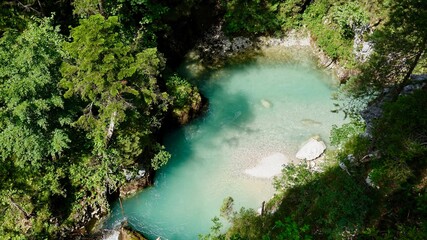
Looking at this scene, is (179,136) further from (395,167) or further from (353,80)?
(395,167)

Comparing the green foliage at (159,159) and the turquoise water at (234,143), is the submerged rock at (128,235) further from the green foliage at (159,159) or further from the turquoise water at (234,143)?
the green foliage at (159,159)

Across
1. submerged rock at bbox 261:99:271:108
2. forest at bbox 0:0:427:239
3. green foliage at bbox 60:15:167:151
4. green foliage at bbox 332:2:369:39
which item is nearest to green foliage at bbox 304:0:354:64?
green foliage at bbox 332:2:369:39

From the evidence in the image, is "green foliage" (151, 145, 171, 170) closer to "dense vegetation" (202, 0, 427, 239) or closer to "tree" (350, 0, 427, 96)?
"dense vegetation" (202, 0, 427, 239)

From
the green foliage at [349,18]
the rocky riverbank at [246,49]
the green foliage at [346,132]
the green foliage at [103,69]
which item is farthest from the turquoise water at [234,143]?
the green foliage at [103,69]

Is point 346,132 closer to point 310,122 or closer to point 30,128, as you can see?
point 310,122

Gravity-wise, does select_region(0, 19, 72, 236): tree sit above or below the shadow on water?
above

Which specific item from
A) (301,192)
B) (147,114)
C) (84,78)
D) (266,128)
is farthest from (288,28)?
(84,78)
